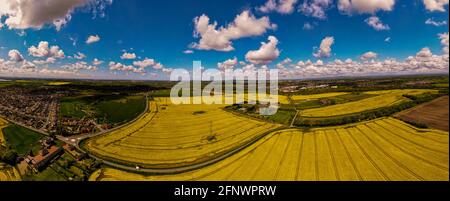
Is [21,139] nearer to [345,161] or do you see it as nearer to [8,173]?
[8,173]

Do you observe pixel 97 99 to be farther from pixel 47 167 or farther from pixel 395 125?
pixel 395 125

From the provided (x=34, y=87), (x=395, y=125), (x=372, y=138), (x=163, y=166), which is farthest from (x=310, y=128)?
(x=34, y=87)

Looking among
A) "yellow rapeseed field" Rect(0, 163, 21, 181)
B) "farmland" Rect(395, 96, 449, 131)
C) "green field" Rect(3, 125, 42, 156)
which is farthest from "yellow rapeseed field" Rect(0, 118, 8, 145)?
"farmland" Rect(395, 96, 449, 131)

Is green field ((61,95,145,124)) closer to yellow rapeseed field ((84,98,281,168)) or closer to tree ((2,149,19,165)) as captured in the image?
yellow rapeseed field ((84,98,281,168))

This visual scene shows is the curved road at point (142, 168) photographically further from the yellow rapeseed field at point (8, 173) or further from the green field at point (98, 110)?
the green field at point (98, 110)

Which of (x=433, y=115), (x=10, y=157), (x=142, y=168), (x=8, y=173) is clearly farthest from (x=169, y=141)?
(x=433, y=115)

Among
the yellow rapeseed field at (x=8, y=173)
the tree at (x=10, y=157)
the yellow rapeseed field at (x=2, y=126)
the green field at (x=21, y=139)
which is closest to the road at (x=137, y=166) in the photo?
the green field at (x=21, y=139)
